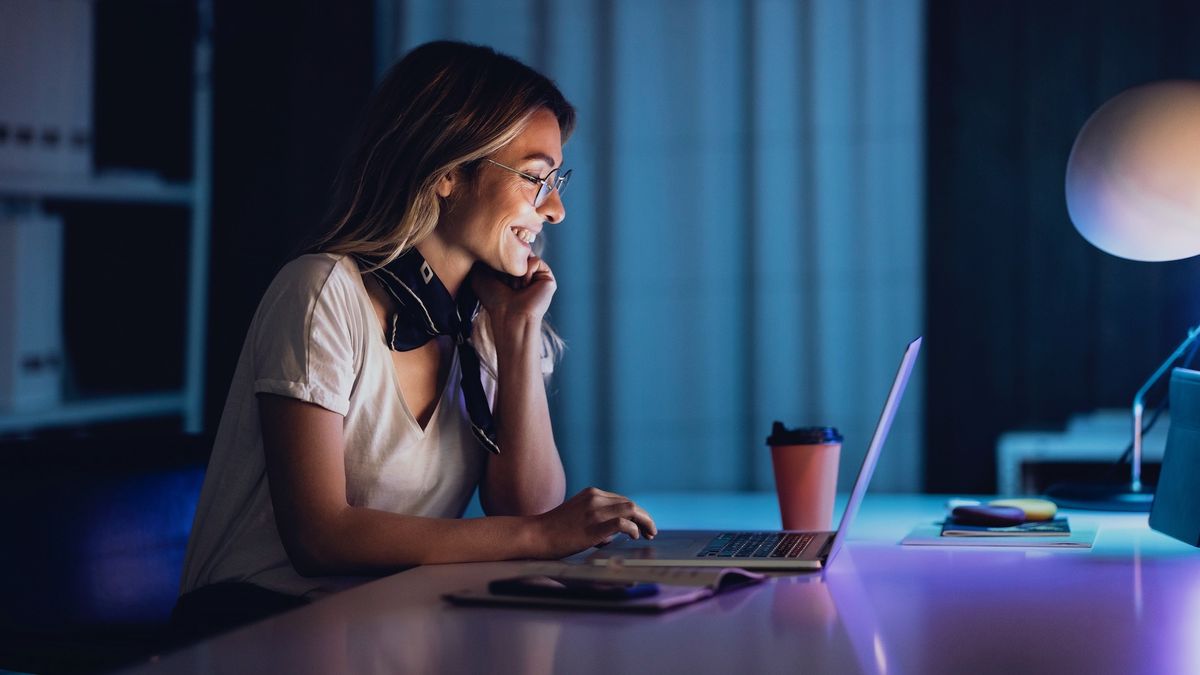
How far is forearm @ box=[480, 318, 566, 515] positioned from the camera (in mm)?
1577

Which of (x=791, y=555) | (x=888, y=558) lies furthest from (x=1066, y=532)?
(x=791, y=555)

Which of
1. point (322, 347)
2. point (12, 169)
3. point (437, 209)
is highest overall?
point (12, 169)

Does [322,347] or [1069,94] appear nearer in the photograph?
[322,347]

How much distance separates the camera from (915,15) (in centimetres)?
305

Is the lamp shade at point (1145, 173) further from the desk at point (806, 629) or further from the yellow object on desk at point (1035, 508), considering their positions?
the desk at point (806, 629)

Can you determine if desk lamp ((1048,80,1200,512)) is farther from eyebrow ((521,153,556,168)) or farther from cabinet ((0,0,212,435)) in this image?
cabinet ((0,0,212,435))

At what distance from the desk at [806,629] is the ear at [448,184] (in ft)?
1.85

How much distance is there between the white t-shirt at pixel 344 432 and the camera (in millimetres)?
1344

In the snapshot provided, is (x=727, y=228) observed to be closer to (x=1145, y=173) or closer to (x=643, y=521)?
(x=1145, y=173)

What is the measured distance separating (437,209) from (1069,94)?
202cm

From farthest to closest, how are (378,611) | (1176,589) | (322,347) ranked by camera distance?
(322,347)
(1176,589)
(378,611)

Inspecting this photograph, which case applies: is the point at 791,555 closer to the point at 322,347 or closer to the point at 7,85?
the point at 322,347

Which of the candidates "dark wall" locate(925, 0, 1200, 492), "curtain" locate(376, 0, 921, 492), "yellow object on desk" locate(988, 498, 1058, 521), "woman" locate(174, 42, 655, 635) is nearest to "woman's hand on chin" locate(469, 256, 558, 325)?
"woman" locate(174, 42, 655, 635)

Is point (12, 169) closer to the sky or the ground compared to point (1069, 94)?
closer to the ground
